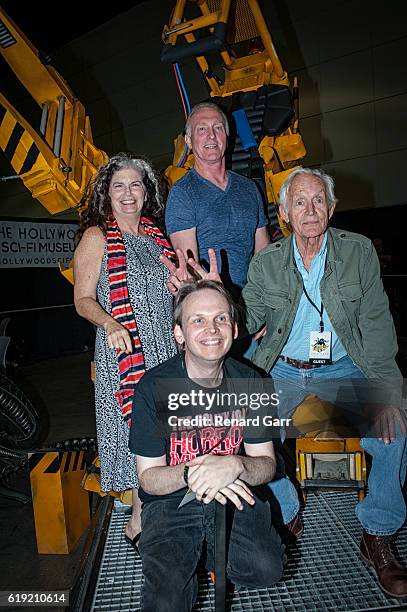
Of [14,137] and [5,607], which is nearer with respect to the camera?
[5,607]

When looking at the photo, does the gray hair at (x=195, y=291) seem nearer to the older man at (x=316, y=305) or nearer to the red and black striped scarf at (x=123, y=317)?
the red and black striped scarf at (x=123, y=317)

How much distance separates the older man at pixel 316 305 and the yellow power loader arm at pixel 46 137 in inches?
63.3

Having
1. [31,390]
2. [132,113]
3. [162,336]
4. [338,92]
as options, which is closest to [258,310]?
[162,336]

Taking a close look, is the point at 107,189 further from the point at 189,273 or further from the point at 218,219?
the point at 189,273

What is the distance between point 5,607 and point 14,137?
265cm

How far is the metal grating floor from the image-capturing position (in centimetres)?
189

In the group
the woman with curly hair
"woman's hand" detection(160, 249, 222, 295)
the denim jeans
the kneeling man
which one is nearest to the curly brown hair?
the woman with curly hair

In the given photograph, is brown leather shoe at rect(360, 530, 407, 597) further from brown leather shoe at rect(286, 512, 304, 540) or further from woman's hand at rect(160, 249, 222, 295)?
woman's hand at rect(160, 249, 222, 295)

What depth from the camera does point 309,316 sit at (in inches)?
90.0

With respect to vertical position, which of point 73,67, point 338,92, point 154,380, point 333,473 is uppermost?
point 73,67

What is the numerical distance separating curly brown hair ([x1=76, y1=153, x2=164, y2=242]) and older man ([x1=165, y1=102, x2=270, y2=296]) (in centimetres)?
12

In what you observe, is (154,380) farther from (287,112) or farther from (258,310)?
(287,112)

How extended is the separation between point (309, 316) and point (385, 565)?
1051mm

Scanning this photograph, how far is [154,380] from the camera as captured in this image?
1.72 metres
